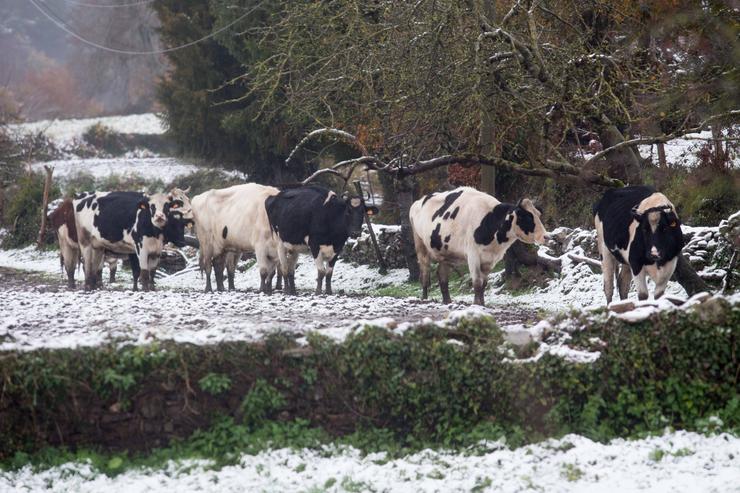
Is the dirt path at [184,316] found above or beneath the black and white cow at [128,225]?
beneath

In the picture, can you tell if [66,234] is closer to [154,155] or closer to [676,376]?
[676,376]

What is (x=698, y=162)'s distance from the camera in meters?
21.8

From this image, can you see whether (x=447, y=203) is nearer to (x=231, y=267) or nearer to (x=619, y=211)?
(x=619, y=211)

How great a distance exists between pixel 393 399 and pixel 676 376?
8.90 feet

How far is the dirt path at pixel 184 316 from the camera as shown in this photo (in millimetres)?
10195

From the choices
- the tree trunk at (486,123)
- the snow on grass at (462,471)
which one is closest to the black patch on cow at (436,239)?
the tree trunk at (486,123)

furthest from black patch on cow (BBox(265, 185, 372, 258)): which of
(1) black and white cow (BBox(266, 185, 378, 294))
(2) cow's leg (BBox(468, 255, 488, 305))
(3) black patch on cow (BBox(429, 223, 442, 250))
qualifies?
(2) cow's leg (BBox(468, 255, 488, 305))

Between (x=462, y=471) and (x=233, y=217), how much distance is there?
11942 millimetres

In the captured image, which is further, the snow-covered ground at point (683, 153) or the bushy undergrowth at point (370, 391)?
the snow-covered ground at point (683, 153)

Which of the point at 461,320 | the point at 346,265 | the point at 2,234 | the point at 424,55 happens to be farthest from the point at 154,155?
the point at 461,320

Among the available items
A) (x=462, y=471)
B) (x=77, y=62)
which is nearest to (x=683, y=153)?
(x=462, y=471)

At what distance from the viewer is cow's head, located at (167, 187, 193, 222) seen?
66.9 feet

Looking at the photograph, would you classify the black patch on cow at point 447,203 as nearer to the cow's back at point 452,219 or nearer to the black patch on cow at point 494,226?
the cow's back at point 452,219

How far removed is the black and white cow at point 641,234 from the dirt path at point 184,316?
1.55m
